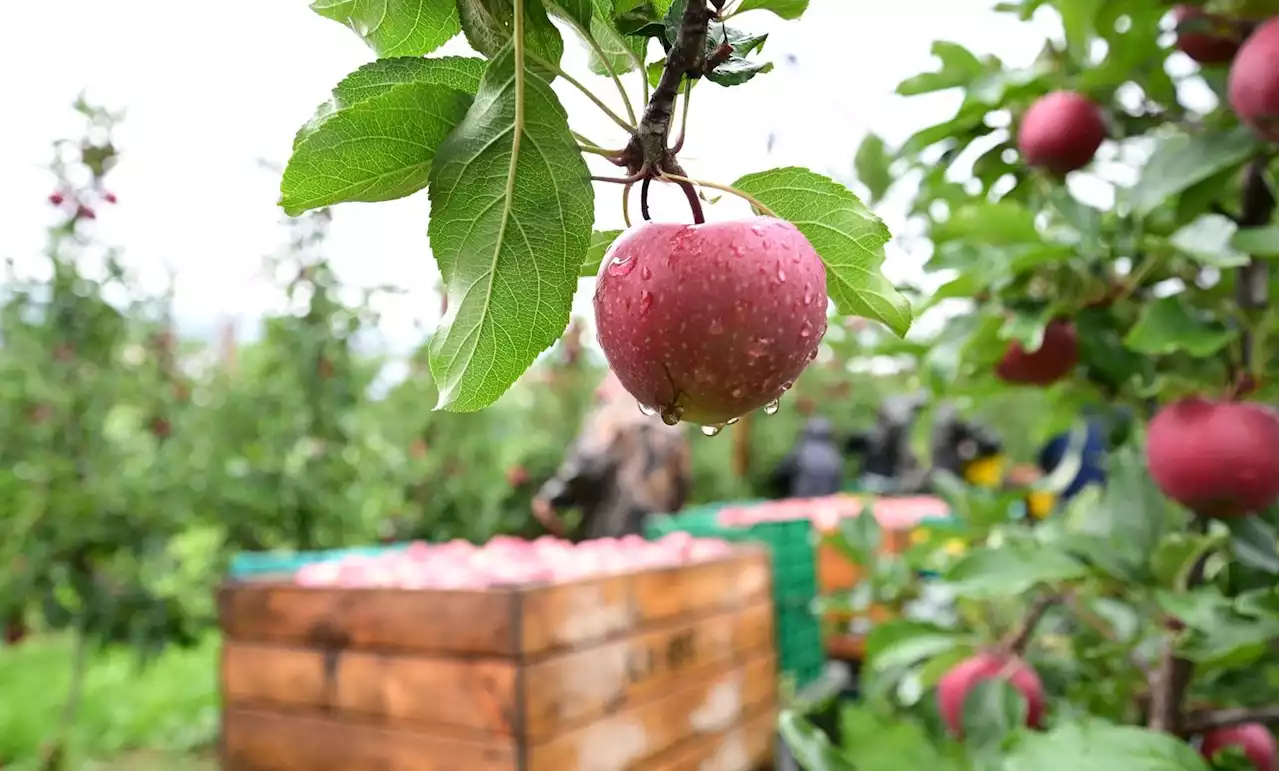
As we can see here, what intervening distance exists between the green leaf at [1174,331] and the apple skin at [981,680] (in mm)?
274

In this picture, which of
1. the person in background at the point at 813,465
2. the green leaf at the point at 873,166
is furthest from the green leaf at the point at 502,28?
the person in background at the point at 813,465

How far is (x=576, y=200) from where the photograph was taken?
0.67 ft

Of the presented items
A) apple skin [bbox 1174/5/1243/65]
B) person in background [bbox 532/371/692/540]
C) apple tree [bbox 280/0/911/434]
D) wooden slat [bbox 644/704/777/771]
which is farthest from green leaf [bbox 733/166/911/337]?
person in background [bbox 532/371/692/540]

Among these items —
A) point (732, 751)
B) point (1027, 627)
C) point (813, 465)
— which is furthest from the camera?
point (813, 465)

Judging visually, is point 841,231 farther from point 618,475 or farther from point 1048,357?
point 618,475

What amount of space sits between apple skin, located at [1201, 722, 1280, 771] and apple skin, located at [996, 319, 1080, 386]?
0.91ft

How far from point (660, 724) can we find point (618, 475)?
106 centimetres

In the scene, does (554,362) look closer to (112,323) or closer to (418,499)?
(418,499)

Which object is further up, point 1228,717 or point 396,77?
point 396,77

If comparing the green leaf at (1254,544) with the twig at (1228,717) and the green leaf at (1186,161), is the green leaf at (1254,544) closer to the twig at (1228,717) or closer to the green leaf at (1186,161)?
the twig at (1228,717)

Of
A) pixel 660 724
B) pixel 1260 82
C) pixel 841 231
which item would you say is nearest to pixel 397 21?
pixel 841 231

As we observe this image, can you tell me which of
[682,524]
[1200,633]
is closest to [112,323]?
[682,524]

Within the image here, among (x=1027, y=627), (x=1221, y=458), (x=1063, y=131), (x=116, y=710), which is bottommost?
(x=116, y=710)

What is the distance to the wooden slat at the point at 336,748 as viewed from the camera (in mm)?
1043
